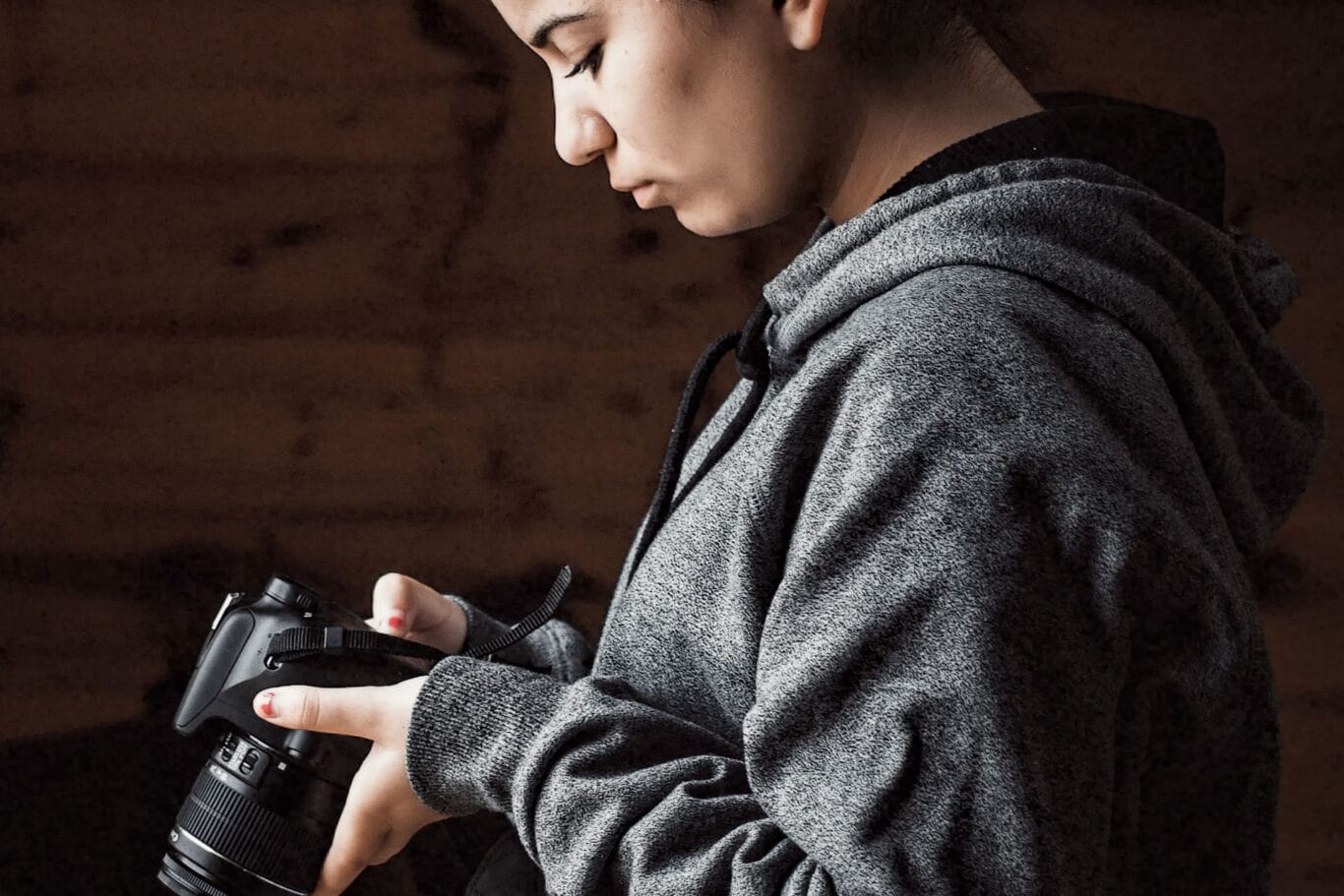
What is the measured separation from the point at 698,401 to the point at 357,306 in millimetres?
493

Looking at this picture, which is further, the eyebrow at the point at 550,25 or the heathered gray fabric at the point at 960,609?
the eyebrow at the point at 550,25

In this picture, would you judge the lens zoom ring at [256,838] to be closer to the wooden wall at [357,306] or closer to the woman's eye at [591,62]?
the woman's eye at [591,62]

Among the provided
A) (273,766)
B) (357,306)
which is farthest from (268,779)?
(357,306)

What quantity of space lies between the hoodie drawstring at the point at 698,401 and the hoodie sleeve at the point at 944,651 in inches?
4.7

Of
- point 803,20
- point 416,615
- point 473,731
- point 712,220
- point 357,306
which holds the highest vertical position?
point 803,20

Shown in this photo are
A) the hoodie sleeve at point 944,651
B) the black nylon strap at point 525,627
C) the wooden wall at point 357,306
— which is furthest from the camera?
the wooden wall at point 357,306

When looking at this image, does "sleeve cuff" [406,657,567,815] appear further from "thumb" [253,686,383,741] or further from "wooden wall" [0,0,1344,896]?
"wooden wall" [0,0,1344,896]

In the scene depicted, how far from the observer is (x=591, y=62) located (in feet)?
1.99

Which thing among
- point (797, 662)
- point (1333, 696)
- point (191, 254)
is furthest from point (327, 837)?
point (1333, 696)

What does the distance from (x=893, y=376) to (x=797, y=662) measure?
4.0 inches

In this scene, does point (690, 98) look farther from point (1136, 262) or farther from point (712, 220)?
point (1136, 262)

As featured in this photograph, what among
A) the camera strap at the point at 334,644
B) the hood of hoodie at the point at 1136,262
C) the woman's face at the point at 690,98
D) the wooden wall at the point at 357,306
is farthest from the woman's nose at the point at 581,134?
the wooden wall at the point at 357,306

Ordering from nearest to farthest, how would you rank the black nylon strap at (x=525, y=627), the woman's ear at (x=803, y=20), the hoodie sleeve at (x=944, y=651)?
the hoodie sleeve at (x=944, y=651), the woman's ear at (x=803, y=20), the black nylon strap at (x=525, y=627)

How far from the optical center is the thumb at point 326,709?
23.5 inches
